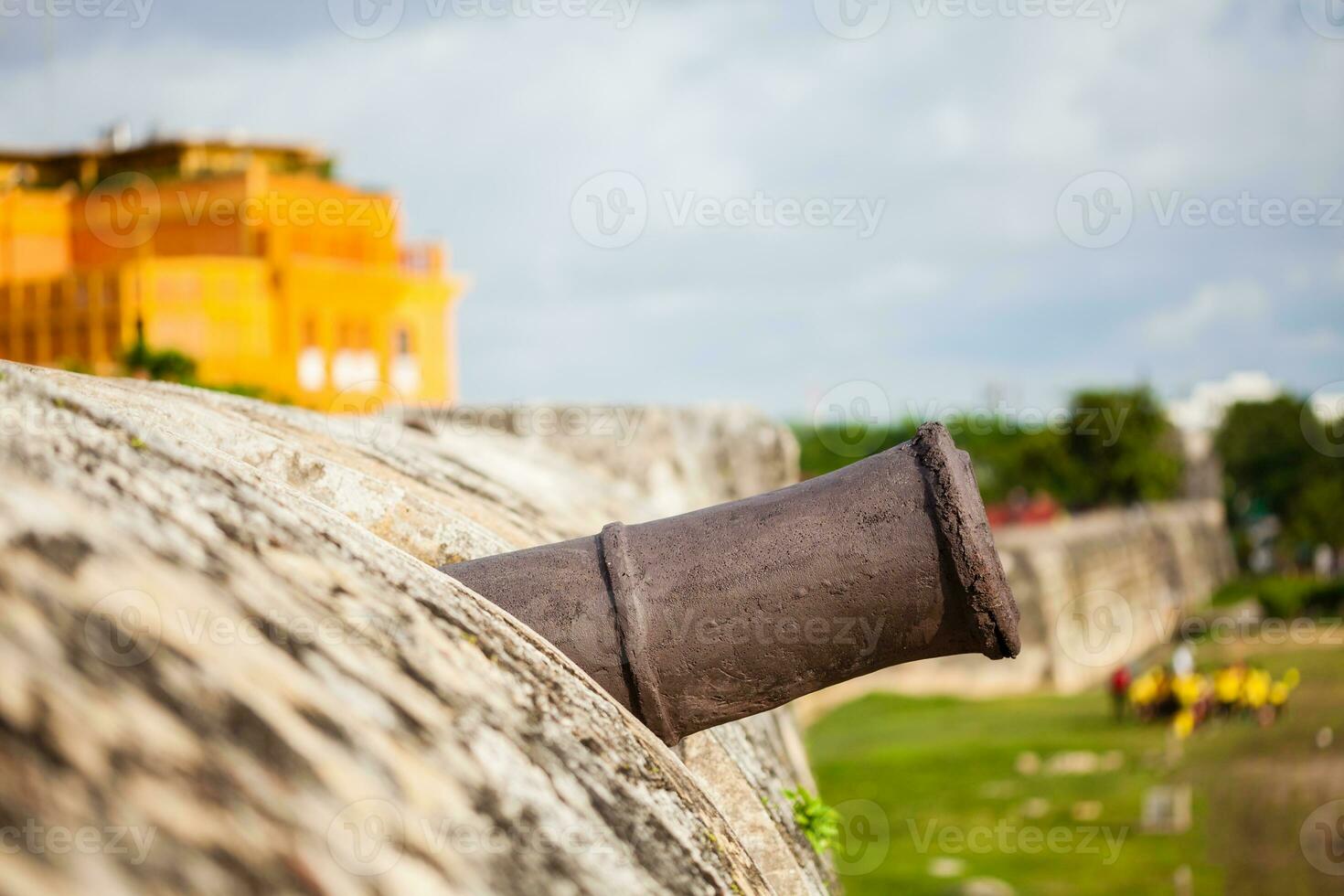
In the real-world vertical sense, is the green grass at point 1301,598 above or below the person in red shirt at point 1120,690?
below

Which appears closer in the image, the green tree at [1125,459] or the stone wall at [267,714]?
the stone wall at [267,714]

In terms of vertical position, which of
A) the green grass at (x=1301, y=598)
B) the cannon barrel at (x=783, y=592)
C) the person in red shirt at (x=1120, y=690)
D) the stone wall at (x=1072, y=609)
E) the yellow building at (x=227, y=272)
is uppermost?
the yellow building at (x=227, y=272)

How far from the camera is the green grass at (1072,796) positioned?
9.87 meters

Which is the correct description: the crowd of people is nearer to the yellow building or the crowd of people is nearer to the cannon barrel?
the yellow building

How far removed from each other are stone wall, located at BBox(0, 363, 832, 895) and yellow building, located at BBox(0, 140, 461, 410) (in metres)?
19.7

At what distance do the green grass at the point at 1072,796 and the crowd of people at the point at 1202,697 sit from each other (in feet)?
0.59

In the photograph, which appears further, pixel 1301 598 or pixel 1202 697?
pixel 1301 598

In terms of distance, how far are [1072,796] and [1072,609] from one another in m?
14.2

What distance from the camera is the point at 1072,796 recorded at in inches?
495

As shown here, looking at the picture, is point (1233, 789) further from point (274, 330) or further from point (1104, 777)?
point (274, 330)

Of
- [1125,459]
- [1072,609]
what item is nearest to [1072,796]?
[1072,609]

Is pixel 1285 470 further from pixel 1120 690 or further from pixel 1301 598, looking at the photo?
pixel 1120 690

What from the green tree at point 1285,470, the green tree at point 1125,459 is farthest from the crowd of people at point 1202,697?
the green tree at point 1285,470

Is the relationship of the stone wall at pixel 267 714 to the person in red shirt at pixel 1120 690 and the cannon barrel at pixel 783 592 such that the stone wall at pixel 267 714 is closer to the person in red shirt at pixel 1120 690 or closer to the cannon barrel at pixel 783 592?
the cannon barrel at pixel 783 592
